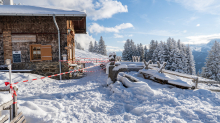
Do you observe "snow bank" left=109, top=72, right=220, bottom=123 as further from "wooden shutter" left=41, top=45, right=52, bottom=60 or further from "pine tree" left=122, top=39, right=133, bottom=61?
"pine tree" left=122, top=39, right=133, bottom=61

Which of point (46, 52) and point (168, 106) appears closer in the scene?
point (168, 106)

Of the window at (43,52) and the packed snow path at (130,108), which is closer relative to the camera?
the packed snow path at (130,108)

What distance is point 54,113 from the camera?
119 inches

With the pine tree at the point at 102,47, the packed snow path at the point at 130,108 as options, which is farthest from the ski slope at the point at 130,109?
the pine tree at the point at 102,47

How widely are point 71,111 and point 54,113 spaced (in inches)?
20.4

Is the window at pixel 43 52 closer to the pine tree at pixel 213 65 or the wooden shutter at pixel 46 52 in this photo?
the wooden shutter at pixel 46 52

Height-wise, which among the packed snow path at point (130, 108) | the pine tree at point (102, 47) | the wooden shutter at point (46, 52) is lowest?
the packed snow path at point (130, 108)

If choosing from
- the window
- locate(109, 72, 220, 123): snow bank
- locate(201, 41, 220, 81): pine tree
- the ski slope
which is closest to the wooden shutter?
the window

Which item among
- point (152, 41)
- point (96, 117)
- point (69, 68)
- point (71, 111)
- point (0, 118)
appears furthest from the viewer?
point (152, 41)

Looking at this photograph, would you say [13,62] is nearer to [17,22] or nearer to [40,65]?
[40,65]

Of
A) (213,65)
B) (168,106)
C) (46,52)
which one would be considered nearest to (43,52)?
(46,52)

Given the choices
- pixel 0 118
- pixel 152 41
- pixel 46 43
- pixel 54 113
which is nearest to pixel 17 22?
pixel 46 43

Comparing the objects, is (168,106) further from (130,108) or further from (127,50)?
(127,50)

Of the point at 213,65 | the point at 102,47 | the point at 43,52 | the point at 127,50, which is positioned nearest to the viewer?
the point at 43,52
